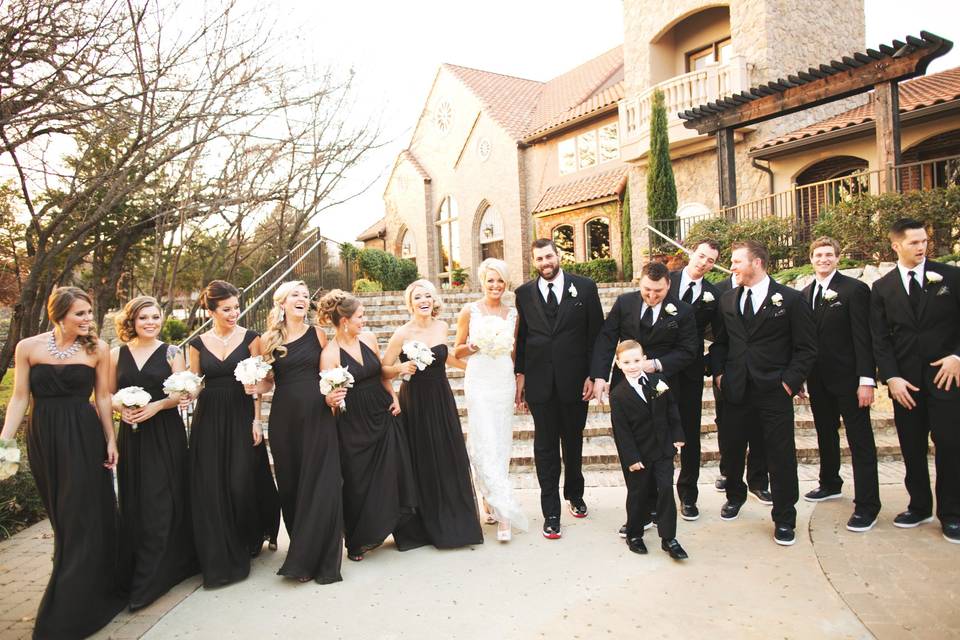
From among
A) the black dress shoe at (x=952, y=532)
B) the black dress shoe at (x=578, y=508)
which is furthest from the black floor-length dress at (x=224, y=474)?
the black dress shoe at (x=952, y=532)

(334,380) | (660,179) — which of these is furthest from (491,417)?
(660,179)

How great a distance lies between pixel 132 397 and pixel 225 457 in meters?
0.78

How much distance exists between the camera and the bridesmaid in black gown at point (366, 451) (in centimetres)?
452

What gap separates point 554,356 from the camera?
4.91 meters

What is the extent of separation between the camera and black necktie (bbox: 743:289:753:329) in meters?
4.71

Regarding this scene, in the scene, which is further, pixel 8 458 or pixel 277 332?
pixel 277 332

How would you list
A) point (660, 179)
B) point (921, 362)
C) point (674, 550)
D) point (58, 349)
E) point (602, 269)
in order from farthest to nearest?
1. point (602, 269)
2. point (660, 179)
3. point (921, 362)
4. point (674, 550)
5. point (58, 349)

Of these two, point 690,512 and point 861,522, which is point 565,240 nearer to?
point 690,512

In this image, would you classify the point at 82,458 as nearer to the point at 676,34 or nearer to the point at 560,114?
the point at 676,34

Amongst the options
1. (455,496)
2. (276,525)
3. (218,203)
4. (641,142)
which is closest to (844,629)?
(455,496)

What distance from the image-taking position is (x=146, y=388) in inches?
163

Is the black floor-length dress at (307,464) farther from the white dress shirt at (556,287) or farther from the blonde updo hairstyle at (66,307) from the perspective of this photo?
the white dress shirt at (556,287)

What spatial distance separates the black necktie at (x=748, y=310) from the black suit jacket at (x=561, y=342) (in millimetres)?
1107

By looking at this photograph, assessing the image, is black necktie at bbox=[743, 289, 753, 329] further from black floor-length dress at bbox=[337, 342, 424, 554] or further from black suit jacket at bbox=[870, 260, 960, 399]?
black floor-length dress at bbox=[337, 342, 424, 554]
